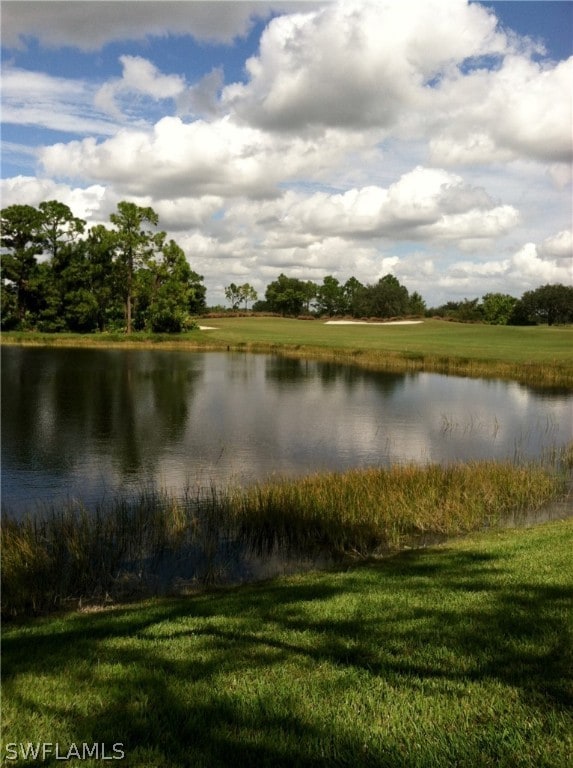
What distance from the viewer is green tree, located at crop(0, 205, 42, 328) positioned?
69938 millimetres

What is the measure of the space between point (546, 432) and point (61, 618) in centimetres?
2087

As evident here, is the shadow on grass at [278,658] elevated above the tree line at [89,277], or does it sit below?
below

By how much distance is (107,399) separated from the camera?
97.5ft

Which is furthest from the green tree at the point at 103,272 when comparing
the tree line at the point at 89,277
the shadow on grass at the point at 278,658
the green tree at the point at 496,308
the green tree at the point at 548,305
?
the green tree at the point at 496,308

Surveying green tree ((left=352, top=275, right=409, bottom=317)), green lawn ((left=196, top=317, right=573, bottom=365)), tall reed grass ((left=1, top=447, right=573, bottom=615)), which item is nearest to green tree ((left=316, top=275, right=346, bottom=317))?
green tree ((left=352, top=275, right=409, bottom=317))

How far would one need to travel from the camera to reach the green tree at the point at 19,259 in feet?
229

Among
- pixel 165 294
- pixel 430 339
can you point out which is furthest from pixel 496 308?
pixel 165 294

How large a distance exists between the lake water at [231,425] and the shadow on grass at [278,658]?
746cm

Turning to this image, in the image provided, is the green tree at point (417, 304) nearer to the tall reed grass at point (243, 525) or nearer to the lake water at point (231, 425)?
the lake water at point (231, 425)

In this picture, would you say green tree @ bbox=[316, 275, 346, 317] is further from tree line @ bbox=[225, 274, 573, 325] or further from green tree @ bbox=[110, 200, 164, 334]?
green tree @ bbox=[110, 200, 164, 334]

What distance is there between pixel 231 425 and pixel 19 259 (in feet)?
190

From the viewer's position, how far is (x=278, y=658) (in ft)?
16.8

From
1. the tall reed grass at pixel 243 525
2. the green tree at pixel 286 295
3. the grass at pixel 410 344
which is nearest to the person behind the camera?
the tall reed grass at pixel 243 525

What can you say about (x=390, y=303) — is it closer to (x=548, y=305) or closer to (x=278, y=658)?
(x=548, y=305)
